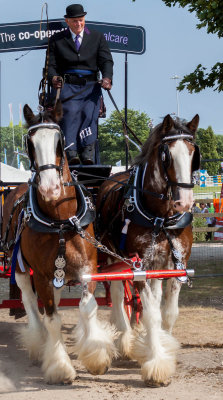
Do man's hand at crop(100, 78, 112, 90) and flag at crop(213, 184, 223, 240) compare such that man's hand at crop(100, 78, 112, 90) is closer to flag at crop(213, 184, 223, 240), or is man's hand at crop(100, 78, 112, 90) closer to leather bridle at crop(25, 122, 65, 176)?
leather bridle at crop(25, 122, 65, 176)

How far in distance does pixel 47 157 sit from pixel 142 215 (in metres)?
1.15

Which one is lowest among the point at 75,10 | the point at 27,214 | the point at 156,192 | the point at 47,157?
the point at 27,214

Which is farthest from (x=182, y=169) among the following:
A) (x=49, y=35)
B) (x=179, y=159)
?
(x=49, y=35)

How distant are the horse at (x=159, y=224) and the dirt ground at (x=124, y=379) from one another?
0.63 feet

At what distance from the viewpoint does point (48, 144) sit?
490cm

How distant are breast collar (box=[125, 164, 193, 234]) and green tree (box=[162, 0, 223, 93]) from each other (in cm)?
371

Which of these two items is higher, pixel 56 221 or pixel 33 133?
pixel 33 133

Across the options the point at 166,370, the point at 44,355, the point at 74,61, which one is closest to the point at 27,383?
the point at 44,355

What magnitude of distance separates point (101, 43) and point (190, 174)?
2.46 m

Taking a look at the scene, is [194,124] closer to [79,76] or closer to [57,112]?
[57,112]

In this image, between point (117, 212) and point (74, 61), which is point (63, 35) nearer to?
point (74, 61)

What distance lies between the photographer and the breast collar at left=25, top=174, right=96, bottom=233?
5.20 m

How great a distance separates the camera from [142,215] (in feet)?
18.0

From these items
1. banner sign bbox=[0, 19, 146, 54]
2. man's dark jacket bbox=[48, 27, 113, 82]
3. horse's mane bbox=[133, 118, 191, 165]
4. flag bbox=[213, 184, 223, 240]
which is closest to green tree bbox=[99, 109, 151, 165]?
flag bbox=[213, 184, 223, 240]
